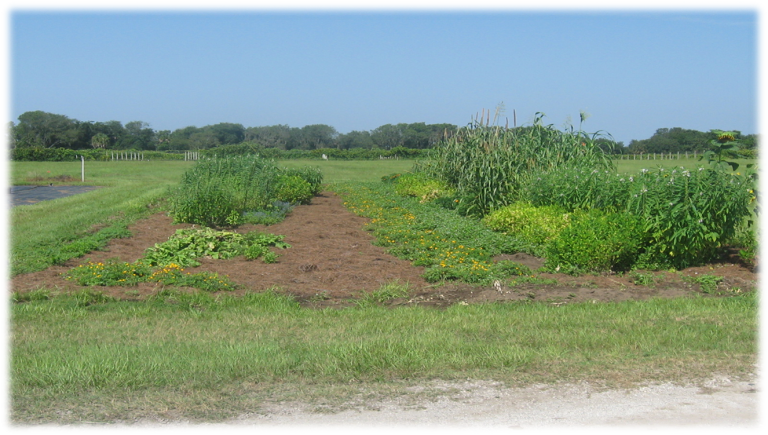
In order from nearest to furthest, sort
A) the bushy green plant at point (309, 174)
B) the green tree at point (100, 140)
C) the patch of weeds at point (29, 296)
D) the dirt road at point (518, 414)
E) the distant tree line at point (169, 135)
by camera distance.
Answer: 1. the dirt road at point (518, 414)
2. the distant tree line at point (169, 135)
3. the green tree at point (100, 140)
4. the patch of weeds at point (29, 296)
5. the bushy green plant at point (309, 174)

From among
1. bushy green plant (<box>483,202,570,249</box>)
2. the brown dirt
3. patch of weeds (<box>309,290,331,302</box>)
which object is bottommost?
patch of weeds (<box>309,290,331,302</box>)

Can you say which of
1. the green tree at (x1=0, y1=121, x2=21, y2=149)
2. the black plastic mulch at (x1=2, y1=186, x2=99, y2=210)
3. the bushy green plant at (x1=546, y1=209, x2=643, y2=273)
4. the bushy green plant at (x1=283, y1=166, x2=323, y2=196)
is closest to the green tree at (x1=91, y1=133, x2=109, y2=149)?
the green tree at (x1=0, y1=121, x2=21, y2=149)

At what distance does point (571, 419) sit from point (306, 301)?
363 centimetres

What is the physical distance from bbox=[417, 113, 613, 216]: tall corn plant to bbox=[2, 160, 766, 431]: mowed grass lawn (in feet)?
21.5

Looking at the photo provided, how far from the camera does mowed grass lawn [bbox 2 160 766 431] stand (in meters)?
3.75

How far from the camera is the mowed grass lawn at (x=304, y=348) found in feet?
12.3

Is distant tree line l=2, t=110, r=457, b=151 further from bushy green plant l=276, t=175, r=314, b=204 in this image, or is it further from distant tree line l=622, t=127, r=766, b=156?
distant tree line l=622, t=127, r=766, b=156

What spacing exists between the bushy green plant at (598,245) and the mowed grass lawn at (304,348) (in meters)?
1.48

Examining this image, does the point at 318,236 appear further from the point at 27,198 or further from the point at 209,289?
the point at 27,198

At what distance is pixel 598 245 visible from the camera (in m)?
7.87

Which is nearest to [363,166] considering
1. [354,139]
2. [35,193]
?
[354,139]

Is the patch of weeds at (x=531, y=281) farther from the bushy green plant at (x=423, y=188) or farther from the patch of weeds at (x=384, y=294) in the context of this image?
the bushy green plant at (x=423, y=188)

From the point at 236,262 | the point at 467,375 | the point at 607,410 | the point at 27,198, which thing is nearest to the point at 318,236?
the point at 236,262

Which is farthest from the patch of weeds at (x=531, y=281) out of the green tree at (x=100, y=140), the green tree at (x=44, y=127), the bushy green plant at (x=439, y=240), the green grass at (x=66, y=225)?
the green grass at (x=66, y=225)
